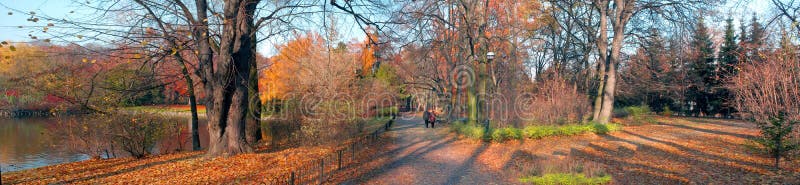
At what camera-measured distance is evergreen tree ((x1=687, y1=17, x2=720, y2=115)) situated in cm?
2845

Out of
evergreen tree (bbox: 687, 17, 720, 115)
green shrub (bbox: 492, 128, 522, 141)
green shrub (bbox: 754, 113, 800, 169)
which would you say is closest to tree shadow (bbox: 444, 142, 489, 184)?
green shrub (bbox: 492, 128, 522, 141)

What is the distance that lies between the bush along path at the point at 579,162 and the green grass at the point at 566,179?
0.02 meters

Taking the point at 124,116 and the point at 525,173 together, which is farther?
the point at 124,116

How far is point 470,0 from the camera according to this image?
659 inches

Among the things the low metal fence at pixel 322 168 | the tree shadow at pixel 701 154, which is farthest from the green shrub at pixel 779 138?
the low metal fence at pixel 322 168

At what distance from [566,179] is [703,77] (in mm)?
28197

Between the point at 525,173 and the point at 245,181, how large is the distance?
5.38 meters

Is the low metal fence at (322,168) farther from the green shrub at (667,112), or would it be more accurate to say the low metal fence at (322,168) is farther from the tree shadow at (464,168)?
the green shrub at (667,112)

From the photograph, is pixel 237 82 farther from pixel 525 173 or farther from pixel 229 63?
pixel 525 173

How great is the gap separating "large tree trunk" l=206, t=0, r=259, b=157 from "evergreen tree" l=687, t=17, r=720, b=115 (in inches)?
1139

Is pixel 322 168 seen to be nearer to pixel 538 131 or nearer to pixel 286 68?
pixel 538 131

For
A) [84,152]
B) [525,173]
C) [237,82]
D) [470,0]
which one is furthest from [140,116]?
[470,0]

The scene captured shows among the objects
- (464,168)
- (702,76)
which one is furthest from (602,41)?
(702,76)

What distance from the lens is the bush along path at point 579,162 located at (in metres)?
7.85
